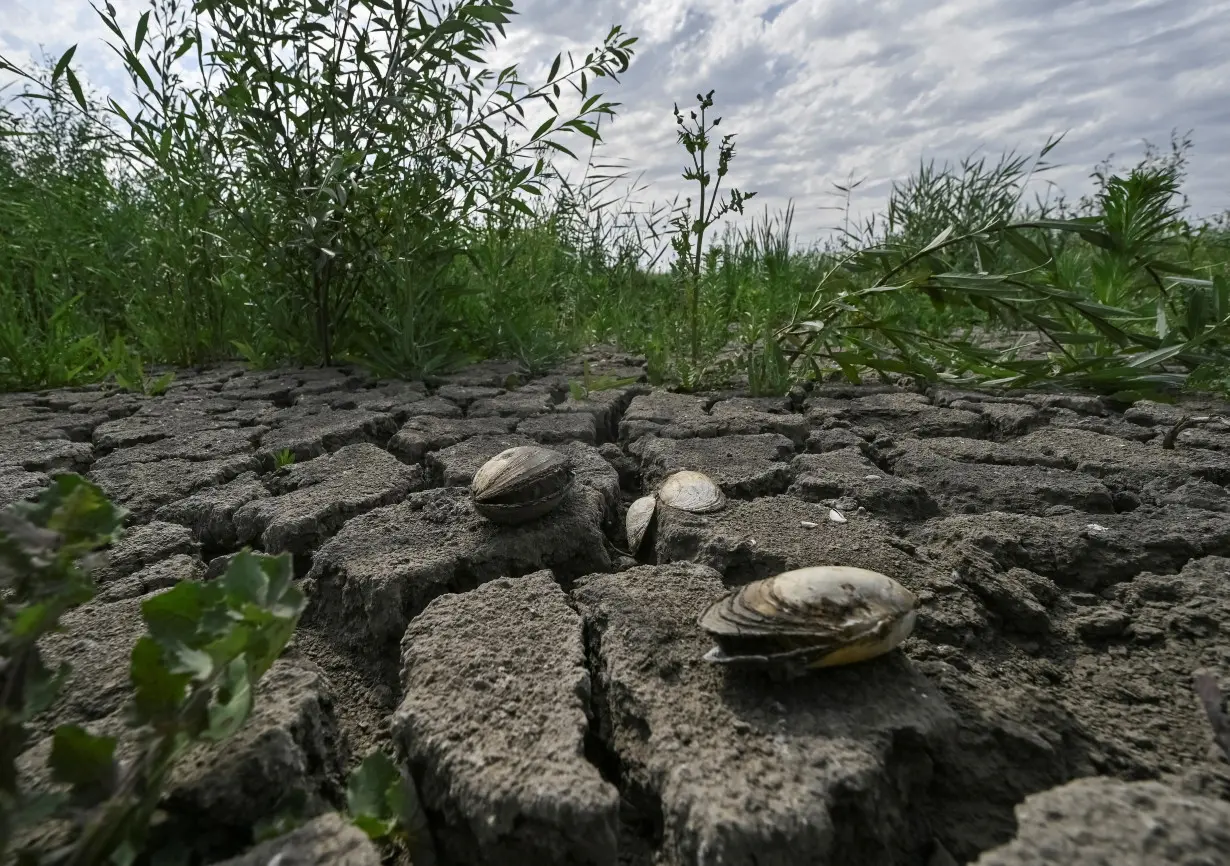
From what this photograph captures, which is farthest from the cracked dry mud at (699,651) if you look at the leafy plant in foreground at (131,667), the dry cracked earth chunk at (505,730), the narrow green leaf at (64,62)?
the narrow green leaf at (64,62)

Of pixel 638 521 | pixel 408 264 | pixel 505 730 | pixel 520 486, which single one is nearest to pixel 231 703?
pixel 505 730

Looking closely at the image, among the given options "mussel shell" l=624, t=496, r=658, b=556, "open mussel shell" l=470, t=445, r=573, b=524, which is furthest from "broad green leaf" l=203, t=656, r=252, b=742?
"mussel shell" l=624, t=496, r=658, b=556

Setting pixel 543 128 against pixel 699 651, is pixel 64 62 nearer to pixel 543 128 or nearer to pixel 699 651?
pixel 543 128

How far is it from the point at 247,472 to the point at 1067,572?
7.62 feet

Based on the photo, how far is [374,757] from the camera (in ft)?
3.43

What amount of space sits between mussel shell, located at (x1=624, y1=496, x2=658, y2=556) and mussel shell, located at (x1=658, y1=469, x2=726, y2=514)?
49 mm

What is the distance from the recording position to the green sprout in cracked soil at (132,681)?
0.82 m

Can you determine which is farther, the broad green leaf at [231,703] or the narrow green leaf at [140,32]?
the narrow green leaf at [140,32]

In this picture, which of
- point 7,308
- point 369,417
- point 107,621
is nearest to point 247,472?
point 369,417

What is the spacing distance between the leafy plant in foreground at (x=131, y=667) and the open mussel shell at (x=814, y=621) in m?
0.65

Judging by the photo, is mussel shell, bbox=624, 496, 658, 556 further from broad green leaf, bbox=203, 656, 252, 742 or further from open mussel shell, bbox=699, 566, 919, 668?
broad green leaf, bbox=203, 656, 252, 742

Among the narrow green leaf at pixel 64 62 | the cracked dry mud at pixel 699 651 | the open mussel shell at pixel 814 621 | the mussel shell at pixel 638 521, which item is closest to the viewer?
the cracked dry mud at pixel 699 651

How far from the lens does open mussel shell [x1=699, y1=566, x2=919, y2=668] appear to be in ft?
3.65

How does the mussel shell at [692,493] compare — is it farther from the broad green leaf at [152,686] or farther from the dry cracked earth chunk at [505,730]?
→ the broad green leaf at [152,686]
